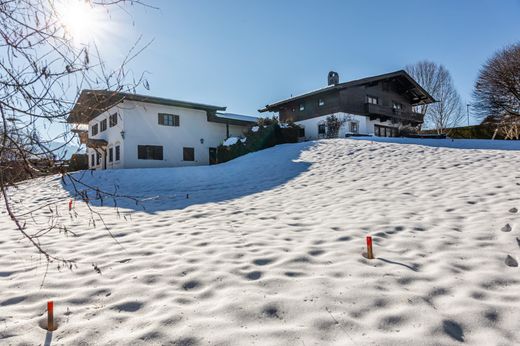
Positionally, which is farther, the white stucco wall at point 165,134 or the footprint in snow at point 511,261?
the white stucco wall at point 165,134

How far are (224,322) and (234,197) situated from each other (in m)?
6.55

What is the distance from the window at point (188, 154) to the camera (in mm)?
24469

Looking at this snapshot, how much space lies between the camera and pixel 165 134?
23516 millimetres

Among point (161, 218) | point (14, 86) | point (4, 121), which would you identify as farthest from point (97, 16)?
point (161, 218)

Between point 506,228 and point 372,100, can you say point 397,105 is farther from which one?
point 506,228

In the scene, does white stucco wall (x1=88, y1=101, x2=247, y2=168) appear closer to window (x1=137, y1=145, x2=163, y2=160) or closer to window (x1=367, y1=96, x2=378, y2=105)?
window (x1=137, y1=145, x2=163, y2=160)

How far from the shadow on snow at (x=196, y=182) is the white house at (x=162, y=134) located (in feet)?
19.6

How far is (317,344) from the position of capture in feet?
7.40

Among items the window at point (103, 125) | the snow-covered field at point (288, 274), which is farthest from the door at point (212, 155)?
the snow-covered field at point (288, 274)

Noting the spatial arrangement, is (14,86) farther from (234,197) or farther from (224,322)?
(234,197)

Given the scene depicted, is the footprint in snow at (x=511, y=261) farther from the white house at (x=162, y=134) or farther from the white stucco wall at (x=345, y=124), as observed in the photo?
the white stucco wall at (x=345, y=124)

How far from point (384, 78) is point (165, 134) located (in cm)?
1998

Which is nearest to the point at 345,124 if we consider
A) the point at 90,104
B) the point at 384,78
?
the point at 384,78

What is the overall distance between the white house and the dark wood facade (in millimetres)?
6502
